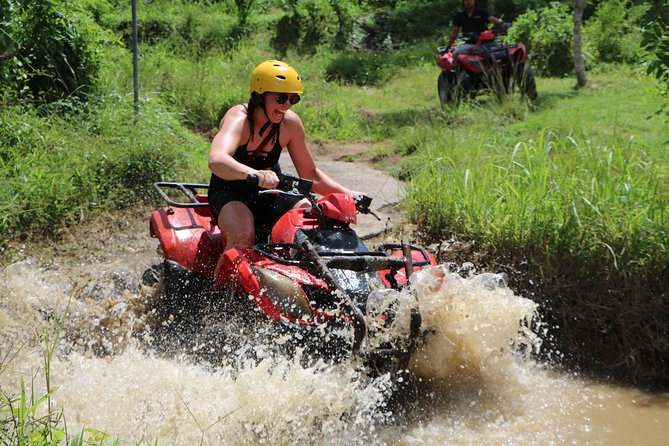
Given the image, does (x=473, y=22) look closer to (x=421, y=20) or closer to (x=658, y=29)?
(x=421, y=20)

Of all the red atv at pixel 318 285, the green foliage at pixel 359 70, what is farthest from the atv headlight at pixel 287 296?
the green foliage at pixel 359 70

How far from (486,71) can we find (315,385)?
6905 millimetres

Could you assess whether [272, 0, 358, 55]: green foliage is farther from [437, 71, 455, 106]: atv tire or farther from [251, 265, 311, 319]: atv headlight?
[251, 265, 311, 319]: atv headlight

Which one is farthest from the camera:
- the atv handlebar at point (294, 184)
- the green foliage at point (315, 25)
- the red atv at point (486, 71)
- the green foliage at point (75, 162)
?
the green foliage at point (315, 25)

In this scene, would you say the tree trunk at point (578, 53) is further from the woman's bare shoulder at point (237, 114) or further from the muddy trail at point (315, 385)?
the woman's bare shoulder at point (237, 114)

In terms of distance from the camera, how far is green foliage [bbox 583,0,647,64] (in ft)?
41.0

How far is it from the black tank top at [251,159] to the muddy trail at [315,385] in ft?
2.61

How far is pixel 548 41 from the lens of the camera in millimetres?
12234

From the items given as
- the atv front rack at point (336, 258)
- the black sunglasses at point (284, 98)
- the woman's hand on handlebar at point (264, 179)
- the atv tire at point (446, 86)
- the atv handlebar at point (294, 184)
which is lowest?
the atv tire at point (446, 86)

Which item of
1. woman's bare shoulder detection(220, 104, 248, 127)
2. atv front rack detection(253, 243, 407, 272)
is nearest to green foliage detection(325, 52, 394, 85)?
woman's bare shoulder detection(220, 104, 248, 127)

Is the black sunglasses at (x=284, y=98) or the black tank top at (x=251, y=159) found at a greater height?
the black sunglasses at (x=284, y=98)

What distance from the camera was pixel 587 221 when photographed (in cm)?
496

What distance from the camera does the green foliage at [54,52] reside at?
24.5ft

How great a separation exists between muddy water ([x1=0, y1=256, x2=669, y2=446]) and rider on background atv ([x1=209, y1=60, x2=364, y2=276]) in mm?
628
